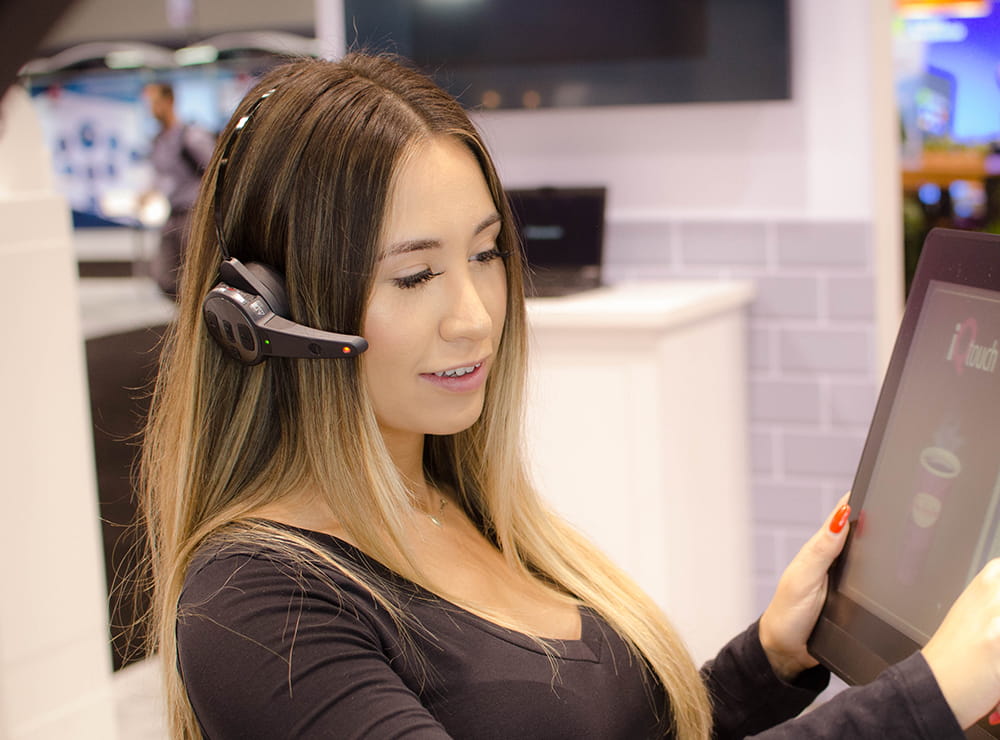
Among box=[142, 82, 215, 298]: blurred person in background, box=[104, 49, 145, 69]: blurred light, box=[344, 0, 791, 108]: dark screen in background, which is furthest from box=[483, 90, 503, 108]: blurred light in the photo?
box=[104, 49, 145, 69]: blurred light

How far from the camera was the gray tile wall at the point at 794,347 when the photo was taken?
9.98 ft

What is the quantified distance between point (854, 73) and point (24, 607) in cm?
230

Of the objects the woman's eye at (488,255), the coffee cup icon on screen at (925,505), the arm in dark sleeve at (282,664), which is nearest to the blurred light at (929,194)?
the woman's eye at (488,255)

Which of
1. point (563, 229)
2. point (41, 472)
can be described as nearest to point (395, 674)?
point (41, 472)

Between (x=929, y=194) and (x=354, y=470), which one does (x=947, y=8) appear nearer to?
(x=929, y=194)

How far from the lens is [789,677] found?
1432mm

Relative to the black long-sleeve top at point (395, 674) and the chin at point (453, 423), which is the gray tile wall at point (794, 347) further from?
the chin at point (453, 423)

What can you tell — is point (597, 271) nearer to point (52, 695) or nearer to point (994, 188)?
point (994, 188)

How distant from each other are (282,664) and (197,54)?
39.5ft

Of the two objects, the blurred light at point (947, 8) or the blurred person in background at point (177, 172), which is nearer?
the blurred light at point (947, 8)

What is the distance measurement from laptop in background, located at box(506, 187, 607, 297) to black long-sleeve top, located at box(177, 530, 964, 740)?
1842 mm

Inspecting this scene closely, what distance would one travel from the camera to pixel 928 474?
1.11 m

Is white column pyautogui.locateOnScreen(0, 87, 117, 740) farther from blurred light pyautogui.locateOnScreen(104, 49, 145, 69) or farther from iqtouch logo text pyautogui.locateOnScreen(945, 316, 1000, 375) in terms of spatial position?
blurred light pyautogui.locateOnScreen(104, 49, 145, 69)

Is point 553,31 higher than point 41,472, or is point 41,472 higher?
point 553,31
